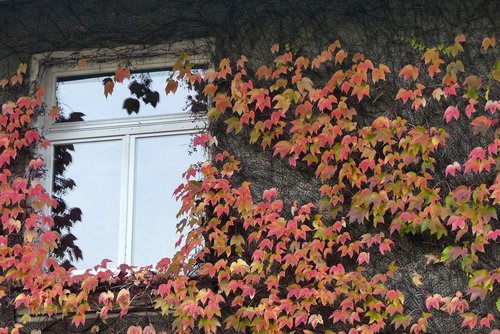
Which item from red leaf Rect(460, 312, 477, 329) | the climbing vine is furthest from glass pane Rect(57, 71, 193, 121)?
red leaf Rect(460, 312, 477, 329)

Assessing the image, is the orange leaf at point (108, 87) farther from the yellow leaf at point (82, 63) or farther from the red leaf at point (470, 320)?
the red leaf at point (470, 320)

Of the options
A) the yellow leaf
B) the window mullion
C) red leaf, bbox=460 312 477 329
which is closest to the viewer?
red leaf, bbox=460 312 477 329

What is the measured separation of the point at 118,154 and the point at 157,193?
38 centimetres

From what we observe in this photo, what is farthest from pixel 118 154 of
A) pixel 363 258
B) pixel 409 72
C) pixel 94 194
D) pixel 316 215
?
pixel 409 72

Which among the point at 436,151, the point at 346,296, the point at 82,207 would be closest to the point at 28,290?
the point at 82,207

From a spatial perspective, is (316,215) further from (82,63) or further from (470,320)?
(82,63)

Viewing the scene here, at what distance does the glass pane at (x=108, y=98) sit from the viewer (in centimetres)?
593

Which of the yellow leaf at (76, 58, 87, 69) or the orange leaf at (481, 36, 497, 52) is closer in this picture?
the orange leaf at (481, 36, 497, 52)

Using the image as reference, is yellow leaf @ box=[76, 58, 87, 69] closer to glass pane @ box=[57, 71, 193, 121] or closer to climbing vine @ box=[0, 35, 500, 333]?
glass pane @ box=[57, 71, 193, 121]

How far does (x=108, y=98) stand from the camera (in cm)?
602

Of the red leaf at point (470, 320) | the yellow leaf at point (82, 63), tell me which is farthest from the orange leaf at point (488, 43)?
the yellow leaf at point (82, 63)

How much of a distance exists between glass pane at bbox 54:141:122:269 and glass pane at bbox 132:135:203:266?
14cm

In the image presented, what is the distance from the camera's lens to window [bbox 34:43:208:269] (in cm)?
569

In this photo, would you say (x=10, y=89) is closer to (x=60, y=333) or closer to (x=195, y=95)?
(x=195, y=95)
